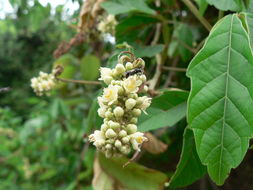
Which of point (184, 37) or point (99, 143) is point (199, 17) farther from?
point (99, 143)

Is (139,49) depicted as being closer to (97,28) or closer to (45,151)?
(97,28)

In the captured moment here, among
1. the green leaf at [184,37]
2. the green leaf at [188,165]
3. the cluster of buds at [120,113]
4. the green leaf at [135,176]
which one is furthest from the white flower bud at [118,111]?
the green leaf at [184,37]

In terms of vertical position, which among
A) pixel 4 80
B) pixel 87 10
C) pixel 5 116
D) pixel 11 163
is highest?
pixel 87 10

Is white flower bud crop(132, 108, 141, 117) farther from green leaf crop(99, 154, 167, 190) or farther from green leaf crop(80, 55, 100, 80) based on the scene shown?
green leaf crop(80, 55, 100, 80)

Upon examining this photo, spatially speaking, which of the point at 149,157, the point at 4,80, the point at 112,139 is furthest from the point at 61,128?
the point at 4,80

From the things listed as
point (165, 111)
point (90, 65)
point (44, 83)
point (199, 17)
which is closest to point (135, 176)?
point (165, 111)
